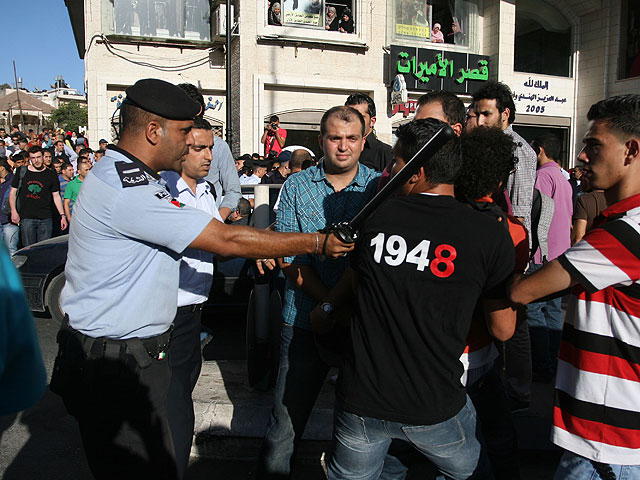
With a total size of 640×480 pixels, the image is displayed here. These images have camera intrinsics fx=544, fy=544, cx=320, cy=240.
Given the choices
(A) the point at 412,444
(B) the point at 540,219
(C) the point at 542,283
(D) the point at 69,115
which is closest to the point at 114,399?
(A) the point at 412,444

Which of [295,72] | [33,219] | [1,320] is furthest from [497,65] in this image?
[1,320]

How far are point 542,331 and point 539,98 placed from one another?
17354mm

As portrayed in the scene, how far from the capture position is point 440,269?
1877 mm

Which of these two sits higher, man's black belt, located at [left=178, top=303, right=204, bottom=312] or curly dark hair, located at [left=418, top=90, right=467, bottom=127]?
curly dark hair, located at [left=418, top=90, right=467, bottom=127]

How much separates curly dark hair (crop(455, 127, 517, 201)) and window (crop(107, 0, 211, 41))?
15440 millimetres

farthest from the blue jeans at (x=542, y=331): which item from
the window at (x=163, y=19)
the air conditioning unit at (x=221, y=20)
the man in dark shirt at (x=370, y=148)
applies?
the window at (x=163, y=19)

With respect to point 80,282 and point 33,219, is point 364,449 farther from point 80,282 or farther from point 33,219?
point 33,219

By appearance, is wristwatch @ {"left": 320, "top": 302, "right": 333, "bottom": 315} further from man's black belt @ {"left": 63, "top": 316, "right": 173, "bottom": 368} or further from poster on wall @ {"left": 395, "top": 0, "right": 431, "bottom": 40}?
poster on wall @ {"left": 395, "top": 0, "right": 431, "bottom": 40}

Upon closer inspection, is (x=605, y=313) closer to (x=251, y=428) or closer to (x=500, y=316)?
(x=500, y=316)

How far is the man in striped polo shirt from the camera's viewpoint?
5.73 feet

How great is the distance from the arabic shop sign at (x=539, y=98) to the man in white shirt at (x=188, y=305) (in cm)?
1783

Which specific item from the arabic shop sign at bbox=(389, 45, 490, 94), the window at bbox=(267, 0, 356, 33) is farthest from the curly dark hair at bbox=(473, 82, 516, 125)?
the arabic shop sign at bbox=(389, 45, 490, 94)

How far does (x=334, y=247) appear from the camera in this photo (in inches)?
89.7

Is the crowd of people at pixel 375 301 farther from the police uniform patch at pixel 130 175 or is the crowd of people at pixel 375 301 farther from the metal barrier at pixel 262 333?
the metal barrier at pixel 262 333
